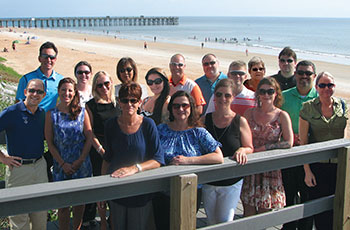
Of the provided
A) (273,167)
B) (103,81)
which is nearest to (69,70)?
(103,81)

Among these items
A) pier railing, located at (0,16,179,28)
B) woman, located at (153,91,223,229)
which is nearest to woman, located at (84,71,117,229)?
woman, located at (153,91,223,229)

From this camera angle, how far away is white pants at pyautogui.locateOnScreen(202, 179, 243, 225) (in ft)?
11.1

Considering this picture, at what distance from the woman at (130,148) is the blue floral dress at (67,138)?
23.7 inches

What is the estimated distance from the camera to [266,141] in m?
3.69

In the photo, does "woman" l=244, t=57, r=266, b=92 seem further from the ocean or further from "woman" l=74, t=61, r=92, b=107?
the ocean

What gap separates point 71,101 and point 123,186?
4.92ft

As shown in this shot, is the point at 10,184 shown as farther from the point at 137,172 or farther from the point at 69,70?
the point at 69,70

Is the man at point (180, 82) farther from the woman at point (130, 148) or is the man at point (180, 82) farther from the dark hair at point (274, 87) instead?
the woman at point (130, 148)

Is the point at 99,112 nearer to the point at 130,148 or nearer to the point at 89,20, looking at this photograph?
the point at 130,148

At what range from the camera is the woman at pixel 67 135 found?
11.8 feet

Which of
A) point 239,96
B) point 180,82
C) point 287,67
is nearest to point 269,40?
point 287,67

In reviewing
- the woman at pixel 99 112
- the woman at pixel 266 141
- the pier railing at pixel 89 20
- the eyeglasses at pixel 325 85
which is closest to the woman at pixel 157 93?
the woman at pixel 99 112

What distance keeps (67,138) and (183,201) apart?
1496 mm

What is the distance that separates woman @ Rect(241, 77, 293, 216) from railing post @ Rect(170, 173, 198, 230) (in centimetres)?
118
